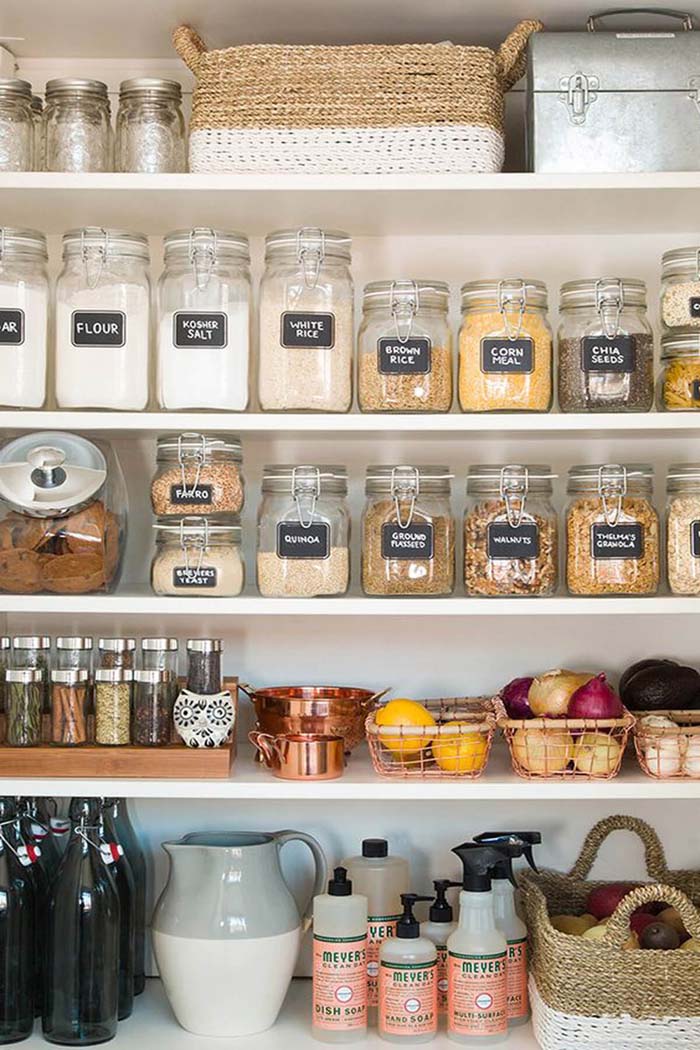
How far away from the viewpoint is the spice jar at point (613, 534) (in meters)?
1.85

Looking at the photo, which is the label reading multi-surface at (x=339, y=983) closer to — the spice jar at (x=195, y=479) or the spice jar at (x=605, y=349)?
→ the spice jar at (x=195, y=479)

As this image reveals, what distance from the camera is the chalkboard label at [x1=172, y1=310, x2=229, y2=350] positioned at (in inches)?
72.3

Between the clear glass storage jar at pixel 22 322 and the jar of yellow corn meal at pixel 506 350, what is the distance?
61 cm

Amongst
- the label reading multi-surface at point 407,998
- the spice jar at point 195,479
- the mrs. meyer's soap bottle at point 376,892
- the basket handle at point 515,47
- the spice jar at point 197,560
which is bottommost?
the label reading multi-surface at point 407,998

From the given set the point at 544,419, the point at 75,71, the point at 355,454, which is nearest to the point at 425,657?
the point at 355,454

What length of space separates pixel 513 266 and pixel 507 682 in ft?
2.25

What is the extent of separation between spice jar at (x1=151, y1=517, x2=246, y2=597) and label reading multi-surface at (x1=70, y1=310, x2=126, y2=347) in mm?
269

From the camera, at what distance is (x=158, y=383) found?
188 cm

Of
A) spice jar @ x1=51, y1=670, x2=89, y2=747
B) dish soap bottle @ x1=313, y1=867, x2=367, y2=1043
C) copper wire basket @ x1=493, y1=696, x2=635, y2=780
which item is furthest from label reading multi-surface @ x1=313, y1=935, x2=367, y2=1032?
spice jar @ x1=51, y1=670, x2=89, y2=747

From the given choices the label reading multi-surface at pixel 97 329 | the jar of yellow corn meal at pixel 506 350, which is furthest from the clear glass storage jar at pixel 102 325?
the jar of yellow corn meal at pixel 506 350

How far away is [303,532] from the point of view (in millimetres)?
1854

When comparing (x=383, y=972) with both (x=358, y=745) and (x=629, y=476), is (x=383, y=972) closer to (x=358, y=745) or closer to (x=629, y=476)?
(x=358, y=745)

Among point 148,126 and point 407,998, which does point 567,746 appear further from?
point 148,126

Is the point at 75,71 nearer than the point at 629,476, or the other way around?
the point at 629,476
